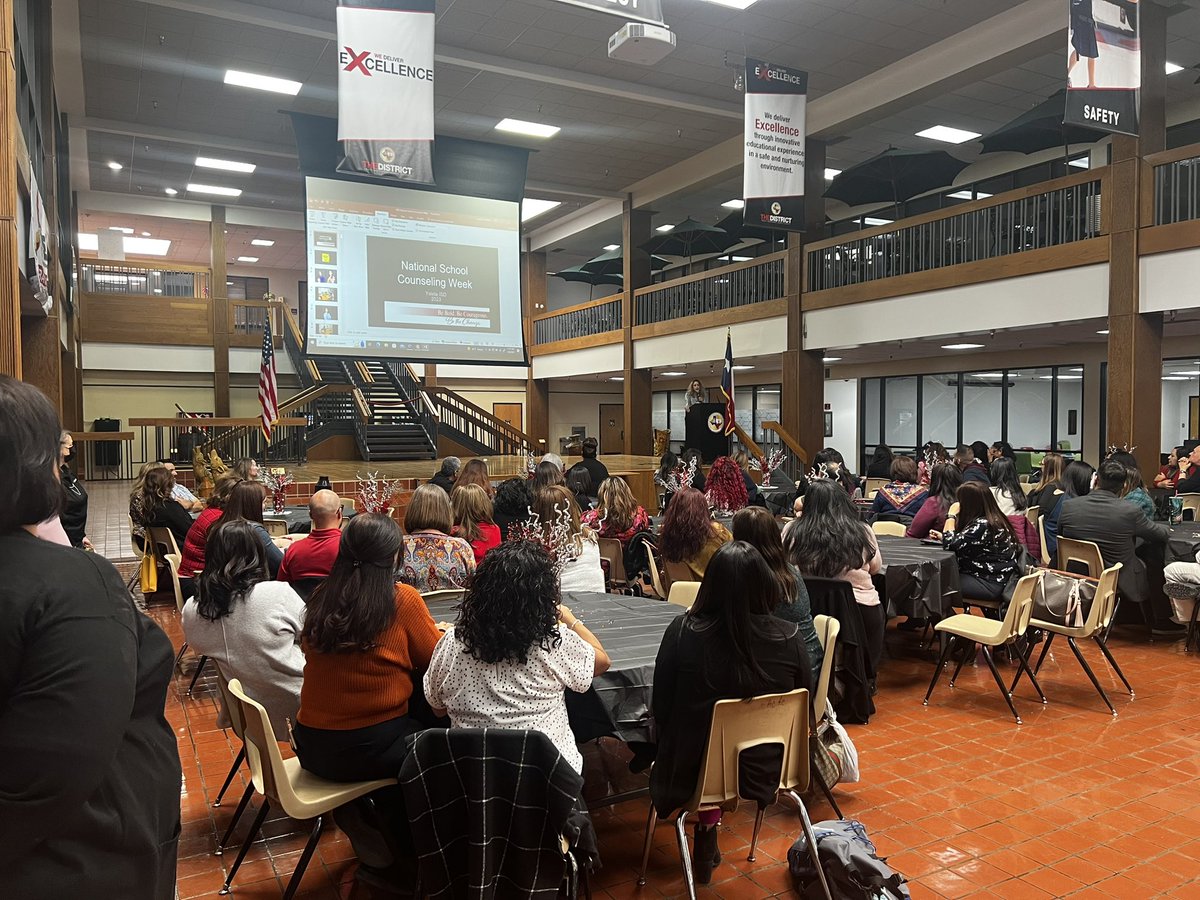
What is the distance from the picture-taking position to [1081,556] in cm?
565

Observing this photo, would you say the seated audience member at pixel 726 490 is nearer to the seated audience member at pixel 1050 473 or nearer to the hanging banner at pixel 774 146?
the seated audience member at pixel 1050 473

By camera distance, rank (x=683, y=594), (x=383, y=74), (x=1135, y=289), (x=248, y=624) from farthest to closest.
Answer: (x=1135, y=289)
(x=383, y=74)
(x=683, y=594)
(x=248, y=624)

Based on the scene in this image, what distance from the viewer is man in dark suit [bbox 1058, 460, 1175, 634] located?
5.78m

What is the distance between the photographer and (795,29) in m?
9.61

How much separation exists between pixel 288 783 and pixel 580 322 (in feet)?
56.2

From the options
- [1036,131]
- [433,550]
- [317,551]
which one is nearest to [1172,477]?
[1036,131]

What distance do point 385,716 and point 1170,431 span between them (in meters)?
15.7

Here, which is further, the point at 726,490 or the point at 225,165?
the point at 225,165

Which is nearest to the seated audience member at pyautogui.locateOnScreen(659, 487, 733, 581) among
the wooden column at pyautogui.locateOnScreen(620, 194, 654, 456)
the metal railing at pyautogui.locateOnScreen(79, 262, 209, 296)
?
the wooden column at pyautogui.locateOnScreen(620, 194, 654, 456)

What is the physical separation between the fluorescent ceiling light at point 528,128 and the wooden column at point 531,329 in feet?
23.9

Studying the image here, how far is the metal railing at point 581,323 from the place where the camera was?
58.8 ft

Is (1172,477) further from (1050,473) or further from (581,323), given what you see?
(581,323)

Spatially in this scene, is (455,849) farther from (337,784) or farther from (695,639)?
(695,639)

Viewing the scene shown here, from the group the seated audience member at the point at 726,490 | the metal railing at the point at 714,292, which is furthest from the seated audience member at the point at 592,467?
the metal railing at the point at 714,292
